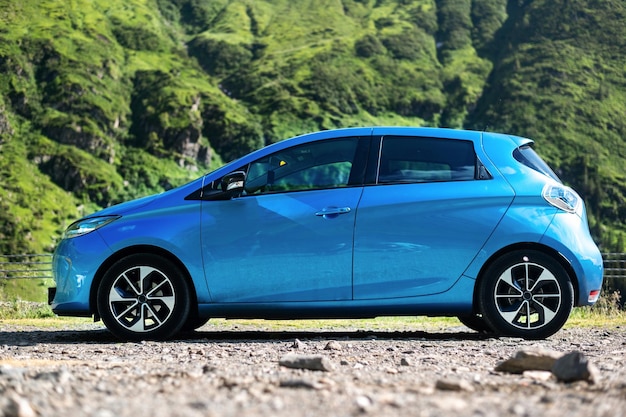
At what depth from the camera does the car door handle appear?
651cm

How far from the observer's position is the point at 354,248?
6.48 meters

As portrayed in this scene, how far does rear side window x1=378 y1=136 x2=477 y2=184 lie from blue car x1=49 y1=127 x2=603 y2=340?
1cm

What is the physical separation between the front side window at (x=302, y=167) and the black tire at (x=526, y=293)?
1395 mm

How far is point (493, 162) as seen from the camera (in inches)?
264

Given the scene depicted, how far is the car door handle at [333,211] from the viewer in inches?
256

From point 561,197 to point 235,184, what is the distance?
2.60 meters

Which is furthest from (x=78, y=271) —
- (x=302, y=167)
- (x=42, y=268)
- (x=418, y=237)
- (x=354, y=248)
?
(x=42, y=268)

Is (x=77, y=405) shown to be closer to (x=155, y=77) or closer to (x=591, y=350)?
(x=591, y=350)

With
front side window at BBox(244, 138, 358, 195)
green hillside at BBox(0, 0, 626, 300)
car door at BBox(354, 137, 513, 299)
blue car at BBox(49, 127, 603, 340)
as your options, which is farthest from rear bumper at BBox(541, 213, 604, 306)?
green hillside at BBox(0, 0, 626, 300)

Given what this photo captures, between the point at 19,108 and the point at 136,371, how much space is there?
542 ft

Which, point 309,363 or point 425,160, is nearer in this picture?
point 309,363

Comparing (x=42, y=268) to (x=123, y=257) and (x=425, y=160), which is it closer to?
(x=123, y=257)

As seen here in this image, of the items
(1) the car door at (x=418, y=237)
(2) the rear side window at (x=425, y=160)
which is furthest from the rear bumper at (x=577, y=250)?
(2) the rear side window at (x=425, y=160)

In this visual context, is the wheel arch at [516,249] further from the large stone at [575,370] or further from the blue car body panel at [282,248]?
the large stone at [575,370]
